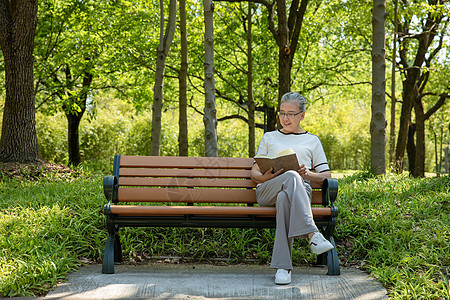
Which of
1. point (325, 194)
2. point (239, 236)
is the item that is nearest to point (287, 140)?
point (325, 194)

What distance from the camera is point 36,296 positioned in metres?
3.35

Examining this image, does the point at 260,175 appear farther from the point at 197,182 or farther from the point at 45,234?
the point at 45,234

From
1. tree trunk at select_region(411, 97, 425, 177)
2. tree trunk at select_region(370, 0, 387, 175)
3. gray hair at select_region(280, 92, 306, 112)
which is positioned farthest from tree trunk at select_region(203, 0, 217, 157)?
tree trunk at select_region(411, 97, 425, 177)

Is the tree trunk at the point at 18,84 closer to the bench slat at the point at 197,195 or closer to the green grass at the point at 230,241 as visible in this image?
the green grass at the point at 230,241

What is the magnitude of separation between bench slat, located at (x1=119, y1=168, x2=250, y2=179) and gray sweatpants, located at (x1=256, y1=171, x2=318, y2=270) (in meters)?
0.74

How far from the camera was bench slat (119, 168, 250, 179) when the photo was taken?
4.57m

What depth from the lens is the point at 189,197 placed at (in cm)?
451

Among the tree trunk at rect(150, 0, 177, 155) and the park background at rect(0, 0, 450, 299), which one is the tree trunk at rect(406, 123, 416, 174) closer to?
the park background at rect(0, 0, 450, 299)

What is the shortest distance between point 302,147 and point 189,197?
1148 millimetres

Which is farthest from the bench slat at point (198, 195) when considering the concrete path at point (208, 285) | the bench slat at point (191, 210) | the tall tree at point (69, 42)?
the tall tree at point (69, 42)

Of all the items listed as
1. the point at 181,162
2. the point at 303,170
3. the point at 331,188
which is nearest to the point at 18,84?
the point at 181,162

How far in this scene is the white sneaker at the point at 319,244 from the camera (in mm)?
3617

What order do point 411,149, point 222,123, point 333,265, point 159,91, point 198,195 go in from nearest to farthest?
point 333,265 < point 198,195 < point 159,91 < point 411,149 < point 222,123

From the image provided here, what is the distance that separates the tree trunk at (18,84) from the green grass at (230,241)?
265cm
